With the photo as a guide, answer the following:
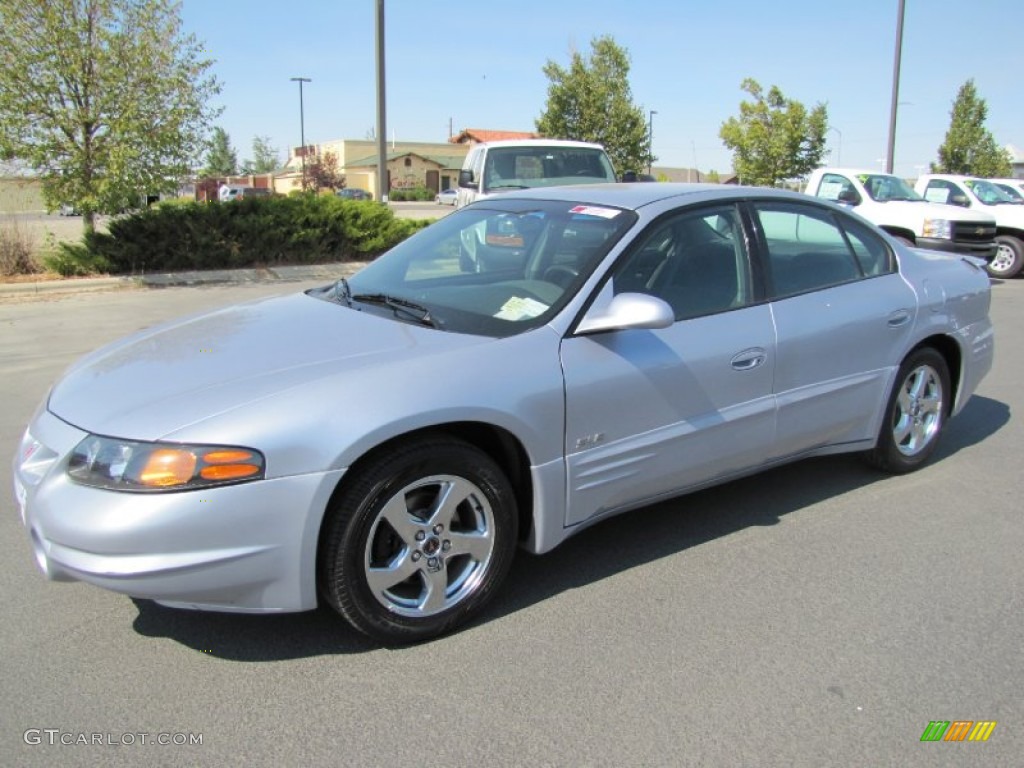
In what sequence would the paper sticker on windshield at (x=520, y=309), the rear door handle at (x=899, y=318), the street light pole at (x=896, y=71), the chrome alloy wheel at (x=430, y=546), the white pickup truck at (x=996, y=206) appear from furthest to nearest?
the street light pole at (x=896, y=71), the white pickup truck at (x=996, y=206), the rear door handle at (x=899, y=318), the paper sticker on windshield at (x=520, y=309), the chrome alloy wheel at (x=430, y=546)

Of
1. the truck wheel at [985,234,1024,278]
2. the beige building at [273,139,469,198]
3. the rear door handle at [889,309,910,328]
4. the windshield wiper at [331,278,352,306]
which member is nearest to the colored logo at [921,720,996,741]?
the rear door handle at [889,309,910,328]

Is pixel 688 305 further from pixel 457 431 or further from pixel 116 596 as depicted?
pixel 116 596

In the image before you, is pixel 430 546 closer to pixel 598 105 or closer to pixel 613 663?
pixel 613 663

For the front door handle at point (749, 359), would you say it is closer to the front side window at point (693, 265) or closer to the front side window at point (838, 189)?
the front side window at point (693, 265)

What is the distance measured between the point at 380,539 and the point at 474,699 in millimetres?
612

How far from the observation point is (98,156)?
12.2 meters

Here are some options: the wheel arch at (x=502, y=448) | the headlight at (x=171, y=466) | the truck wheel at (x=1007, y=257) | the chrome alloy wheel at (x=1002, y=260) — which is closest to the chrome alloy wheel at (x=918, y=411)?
the wheel arch at (x=502, y=448)

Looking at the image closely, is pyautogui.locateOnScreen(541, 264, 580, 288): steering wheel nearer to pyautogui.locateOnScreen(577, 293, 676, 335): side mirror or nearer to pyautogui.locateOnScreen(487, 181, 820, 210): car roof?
pyautogui.locateOnScreen(577, 293, 676, 335): side mirror

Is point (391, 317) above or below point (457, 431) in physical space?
above

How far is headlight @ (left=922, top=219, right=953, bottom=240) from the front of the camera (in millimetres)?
13273

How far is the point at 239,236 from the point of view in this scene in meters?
13.4

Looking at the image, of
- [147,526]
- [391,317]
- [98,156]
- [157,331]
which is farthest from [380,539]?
[98,156]

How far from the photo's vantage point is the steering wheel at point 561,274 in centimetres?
344

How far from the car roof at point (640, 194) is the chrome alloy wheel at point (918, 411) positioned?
1.15 m
